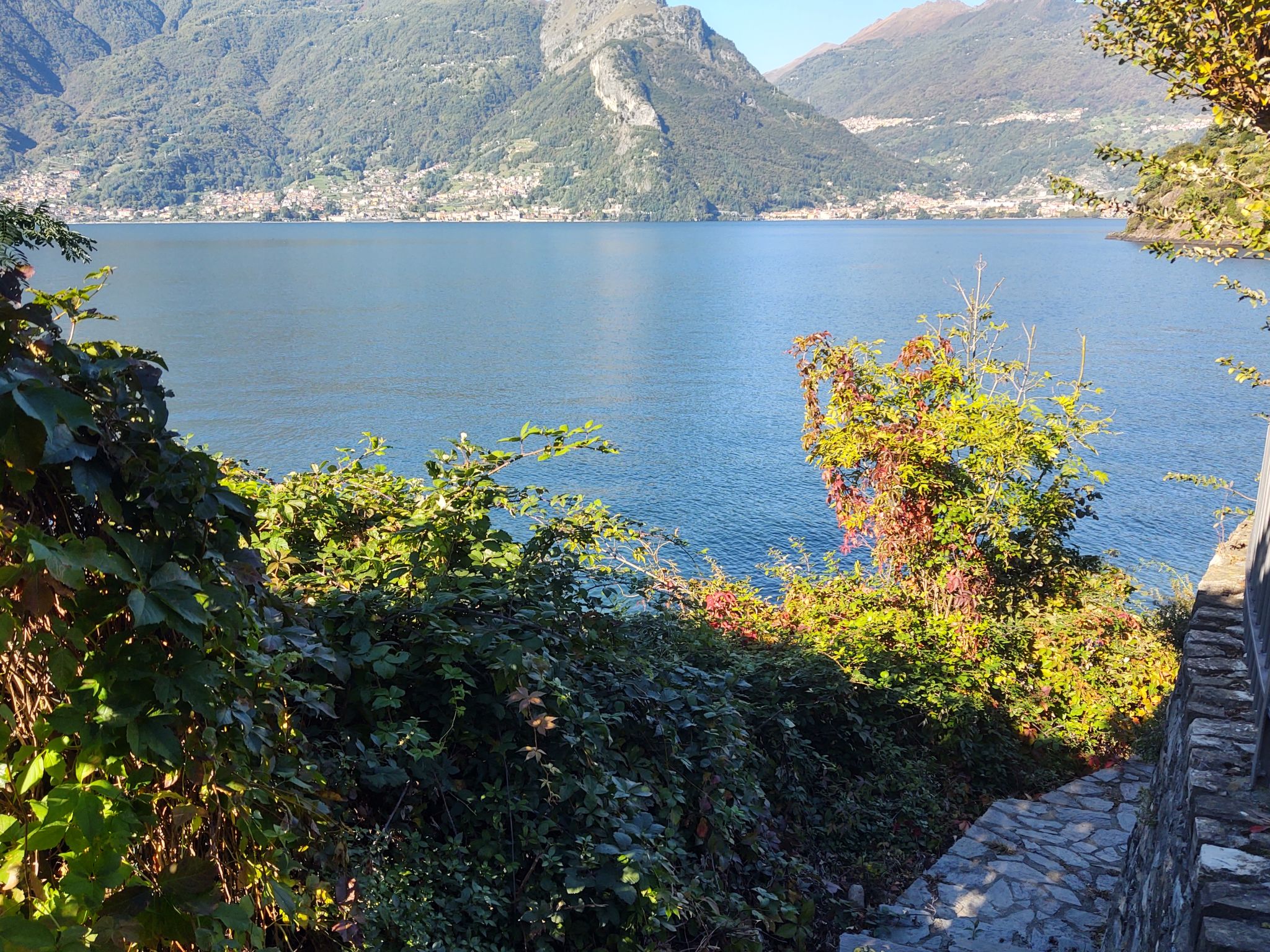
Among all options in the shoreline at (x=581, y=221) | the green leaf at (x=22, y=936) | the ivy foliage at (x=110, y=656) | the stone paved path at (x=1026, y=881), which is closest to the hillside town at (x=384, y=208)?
the shoreline at (x=581, y=221)

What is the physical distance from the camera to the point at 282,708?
7.49ft

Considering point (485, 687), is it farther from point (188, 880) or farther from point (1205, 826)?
point (1205, 826)

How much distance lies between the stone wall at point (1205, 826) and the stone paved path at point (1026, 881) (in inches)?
17.0

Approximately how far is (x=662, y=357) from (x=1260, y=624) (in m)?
36.6

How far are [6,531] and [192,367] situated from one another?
3890cm

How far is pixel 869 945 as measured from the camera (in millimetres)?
4453

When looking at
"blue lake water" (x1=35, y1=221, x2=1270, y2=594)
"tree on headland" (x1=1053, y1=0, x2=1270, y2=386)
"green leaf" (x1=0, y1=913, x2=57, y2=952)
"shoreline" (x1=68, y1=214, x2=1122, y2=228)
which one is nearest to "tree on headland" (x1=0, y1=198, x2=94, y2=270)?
"blue lake water" (x1=35, y1=221, x2=1270, y2=594)

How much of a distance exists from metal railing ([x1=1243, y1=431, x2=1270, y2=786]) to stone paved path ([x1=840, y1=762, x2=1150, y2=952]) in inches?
82.7

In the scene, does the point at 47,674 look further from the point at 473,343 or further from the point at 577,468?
the point at 473,343

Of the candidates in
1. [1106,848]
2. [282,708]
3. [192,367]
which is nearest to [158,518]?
[282,708]

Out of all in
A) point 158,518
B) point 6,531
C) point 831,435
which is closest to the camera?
point 6,531

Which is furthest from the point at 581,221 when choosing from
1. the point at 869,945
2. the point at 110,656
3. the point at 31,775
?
the point at 31,775

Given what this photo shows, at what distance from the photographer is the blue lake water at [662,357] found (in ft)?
70.7

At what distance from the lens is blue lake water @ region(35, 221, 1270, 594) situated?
21.6m
